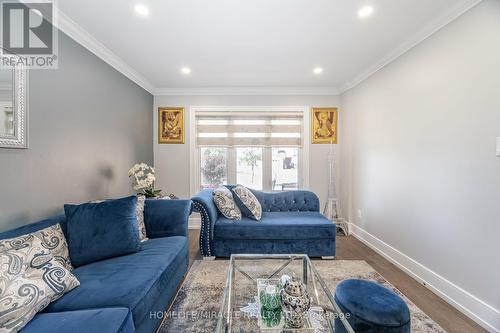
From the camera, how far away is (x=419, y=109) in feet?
7.75

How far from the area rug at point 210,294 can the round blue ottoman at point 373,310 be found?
2.16 ft

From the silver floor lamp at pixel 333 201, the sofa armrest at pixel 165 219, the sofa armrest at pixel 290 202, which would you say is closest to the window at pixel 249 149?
the silver floor lamp at pixel 333 201

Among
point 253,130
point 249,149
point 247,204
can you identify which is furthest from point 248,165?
point 247,204

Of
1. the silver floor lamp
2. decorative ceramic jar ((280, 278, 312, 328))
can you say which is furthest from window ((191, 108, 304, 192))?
decorative ceramic jar ((280, 278, 312, 328))

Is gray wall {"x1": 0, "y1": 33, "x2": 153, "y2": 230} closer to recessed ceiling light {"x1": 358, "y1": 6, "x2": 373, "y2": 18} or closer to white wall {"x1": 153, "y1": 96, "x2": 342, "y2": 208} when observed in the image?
white wall {"x1": 153, "y1": 96, "x2": 342, "y2": 208}

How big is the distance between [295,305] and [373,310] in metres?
0.47

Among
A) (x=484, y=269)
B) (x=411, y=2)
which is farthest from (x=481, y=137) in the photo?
(x=411, y=2)

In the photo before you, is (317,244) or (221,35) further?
(317,244)

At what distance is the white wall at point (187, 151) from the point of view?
4168 mm

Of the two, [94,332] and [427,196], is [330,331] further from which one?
[427,196]

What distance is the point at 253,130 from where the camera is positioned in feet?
13.9

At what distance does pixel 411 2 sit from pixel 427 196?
1.86 metres

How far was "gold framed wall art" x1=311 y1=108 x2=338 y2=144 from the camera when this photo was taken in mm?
4172

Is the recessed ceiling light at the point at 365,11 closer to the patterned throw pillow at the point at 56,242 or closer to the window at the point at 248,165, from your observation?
the window at the point at 248,165
